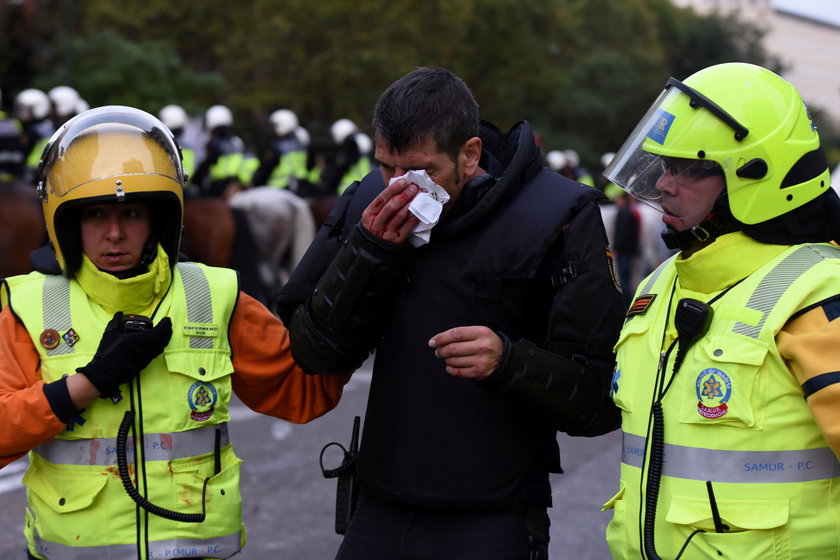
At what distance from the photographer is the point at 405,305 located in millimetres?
2830

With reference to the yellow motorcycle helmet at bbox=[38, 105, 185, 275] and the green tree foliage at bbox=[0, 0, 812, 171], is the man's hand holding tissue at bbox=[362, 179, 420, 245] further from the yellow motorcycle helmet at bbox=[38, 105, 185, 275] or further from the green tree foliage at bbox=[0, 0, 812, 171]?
the green tree foliage at bbox=[0, 0, 812, 171]

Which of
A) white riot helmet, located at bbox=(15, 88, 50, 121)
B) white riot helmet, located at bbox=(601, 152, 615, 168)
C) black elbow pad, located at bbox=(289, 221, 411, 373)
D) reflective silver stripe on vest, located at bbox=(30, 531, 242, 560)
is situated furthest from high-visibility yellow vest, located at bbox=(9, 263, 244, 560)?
white riot helmet, located at bbox=(15, 88, 50, 121)

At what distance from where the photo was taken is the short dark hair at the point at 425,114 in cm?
268

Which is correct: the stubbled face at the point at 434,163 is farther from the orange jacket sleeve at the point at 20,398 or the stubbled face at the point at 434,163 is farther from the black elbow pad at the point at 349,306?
the orange jacket sleeve at the point at 20,398

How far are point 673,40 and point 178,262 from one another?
6082cm

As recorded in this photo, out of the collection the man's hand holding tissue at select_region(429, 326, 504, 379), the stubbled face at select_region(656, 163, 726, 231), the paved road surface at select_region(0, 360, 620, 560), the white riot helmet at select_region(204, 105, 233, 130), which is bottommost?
A: the white riot helmet at select_region(204, 105, 233, 130)

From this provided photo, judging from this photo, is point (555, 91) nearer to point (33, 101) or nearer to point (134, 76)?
point (134, 76)

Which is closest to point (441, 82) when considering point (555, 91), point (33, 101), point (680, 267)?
point (680, 267)

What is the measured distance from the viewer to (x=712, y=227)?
262cm

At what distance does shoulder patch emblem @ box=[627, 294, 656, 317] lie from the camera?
2.72 m

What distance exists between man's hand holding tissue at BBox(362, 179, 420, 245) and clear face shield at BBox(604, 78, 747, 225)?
0.59 meters

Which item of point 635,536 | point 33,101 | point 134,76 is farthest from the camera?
point 134,76

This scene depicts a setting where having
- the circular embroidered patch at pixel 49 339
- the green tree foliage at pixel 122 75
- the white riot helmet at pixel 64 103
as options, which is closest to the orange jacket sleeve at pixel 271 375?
the circular embroidered patch at pixel 49 339

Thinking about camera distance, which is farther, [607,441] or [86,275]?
[607,441]
